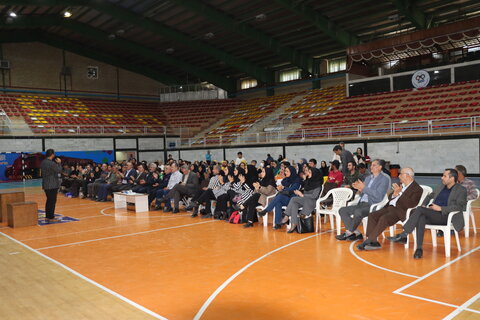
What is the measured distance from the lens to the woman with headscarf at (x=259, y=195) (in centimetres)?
878

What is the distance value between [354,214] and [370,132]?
47.0 feet

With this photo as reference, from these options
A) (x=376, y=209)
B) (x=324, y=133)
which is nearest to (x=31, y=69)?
(x=324, y=133)

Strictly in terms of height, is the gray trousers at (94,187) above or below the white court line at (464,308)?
above

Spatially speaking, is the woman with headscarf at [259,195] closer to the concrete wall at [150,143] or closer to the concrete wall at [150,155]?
the concrete wall at [150,155]

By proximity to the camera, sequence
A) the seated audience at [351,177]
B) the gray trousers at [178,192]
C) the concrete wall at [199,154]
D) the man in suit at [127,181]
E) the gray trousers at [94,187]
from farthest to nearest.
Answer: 1. the concrete wall at [199,154]
2. the gray trousers at [94,187]
3. the man in suit at [127,181]
4. the gray trousers at [178,192]
5. the seated audience at [351,177]

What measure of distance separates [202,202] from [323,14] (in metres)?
16.6

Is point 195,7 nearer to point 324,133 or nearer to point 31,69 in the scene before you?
point 324,133

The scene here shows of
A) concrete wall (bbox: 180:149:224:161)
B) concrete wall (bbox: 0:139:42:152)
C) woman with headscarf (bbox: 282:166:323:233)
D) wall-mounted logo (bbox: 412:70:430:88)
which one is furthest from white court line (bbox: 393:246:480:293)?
concrete wall (bbox: 0:139:42:152)

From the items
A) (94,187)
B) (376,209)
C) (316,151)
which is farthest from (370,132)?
(376,209)

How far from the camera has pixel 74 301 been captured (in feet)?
14.4

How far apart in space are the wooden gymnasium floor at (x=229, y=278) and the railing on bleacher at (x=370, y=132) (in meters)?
11.9

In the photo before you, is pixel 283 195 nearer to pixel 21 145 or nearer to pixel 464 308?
pixel 464 308

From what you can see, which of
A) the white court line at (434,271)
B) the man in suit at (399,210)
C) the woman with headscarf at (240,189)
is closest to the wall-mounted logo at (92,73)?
the woman with headscarf at (240,189)

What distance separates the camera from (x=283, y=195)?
834 centimetres
